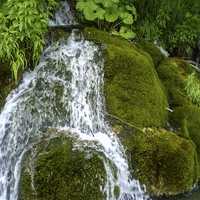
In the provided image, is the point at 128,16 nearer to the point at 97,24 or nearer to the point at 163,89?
the point at 97,24

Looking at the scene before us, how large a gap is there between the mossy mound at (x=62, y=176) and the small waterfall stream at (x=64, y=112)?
15 cm

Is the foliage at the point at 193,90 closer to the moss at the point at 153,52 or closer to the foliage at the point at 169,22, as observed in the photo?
the moss at the point at 153,52

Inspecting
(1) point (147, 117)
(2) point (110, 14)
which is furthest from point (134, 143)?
(2) point (110, 14)

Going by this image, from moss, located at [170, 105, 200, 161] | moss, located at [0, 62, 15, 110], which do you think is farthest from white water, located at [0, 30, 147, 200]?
moss, located at [170, 105, 200, 161]

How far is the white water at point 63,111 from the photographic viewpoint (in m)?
6.12

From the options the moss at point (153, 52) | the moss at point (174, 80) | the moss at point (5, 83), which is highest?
the moss at point (5, 83)

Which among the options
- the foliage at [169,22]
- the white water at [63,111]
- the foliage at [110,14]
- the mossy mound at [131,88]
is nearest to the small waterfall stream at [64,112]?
the white water at [63,111]

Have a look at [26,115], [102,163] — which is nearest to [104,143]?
[102,163]

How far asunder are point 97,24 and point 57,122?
2.23 meters

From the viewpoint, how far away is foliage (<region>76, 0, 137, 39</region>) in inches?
309

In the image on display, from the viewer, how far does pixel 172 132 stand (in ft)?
22.5

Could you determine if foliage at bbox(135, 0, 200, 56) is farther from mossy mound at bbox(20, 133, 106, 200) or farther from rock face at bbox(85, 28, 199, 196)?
mossy mound at bbox(20, 133, 106, 200)

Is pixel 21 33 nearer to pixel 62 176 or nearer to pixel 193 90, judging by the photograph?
pixel 62 176

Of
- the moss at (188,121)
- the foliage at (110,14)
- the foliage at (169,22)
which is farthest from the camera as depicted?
the foliage at (169,22)
